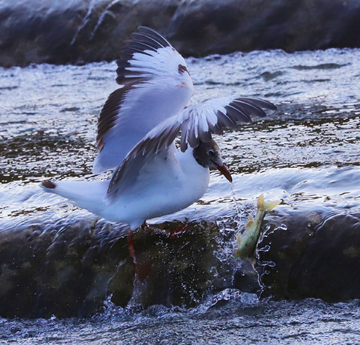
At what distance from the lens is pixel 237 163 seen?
4.00 m

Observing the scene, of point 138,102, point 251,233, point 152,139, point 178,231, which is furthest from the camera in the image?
point 138,102

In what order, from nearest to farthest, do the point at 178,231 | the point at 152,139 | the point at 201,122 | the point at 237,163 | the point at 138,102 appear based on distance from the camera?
the point at 201,122, the point at 152,139, the point at 178,231, the point at 138,102, the point at 237,163

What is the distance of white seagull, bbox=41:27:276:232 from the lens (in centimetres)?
237

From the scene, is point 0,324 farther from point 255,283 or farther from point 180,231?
point 255,283

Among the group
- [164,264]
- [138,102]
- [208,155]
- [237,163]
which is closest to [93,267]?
[164,264]

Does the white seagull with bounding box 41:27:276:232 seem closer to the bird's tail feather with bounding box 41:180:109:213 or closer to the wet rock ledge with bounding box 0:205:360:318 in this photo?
the bird's tail feather with bounding box 41:180:109:213

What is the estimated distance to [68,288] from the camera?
295 centimetres

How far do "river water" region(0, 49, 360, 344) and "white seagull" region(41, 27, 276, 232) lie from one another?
0.26 metres

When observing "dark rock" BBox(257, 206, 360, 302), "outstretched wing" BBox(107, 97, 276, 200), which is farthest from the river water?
"outstretched wing" BBox(107, 97, 276, 200)

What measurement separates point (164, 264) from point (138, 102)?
0.99 m

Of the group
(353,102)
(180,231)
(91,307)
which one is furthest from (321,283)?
(353,102)

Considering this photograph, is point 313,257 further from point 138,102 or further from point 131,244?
point 138,102

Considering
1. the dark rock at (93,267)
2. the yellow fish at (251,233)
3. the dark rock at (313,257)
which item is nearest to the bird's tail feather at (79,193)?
the dark rock at (93,267)

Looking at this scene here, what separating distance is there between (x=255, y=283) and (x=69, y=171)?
195 cm
